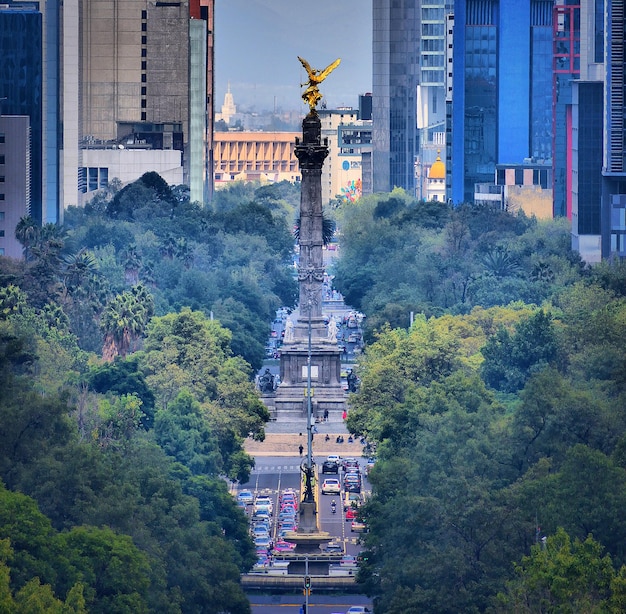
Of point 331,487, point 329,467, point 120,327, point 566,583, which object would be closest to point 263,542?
point 331,487

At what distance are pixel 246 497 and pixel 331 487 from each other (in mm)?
5599

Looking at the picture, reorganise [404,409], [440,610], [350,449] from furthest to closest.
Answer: [350,449] → [404,409] → [440,610]

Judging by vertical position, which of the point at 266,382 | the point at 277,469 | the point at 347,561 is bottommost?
the point at 347,561

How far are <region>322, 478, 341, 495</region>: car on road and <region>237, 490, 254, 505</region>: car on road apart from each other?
4029 mm

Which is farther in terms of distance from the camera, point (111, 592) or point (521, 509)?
point (521, 509)

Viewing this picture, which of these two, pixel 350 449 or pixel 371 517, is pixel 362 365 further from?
pixel 371 517

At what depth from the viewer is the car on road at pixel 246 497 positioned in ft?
406

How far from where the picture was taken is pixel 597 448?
301 ft

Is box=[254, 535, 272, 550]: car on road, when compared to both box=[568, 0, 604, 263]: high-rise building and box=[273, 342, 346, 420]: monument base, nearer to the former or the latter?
box=[273, 342, 346, 420]: monument base

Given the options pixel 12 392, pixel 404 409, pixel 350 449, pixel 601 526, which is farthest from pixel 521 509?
pixel 350 449

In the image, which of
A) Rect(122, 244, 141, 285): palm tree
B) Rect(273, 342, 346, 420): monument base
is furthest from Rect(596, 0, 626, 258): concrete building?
Rect(122, 244, 141, 285): palm tree

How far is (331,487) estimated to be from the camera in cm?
12850

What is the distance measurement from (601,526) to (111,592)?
15.6 meters

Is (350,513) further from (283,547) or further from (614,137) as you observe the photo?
(614,137)
